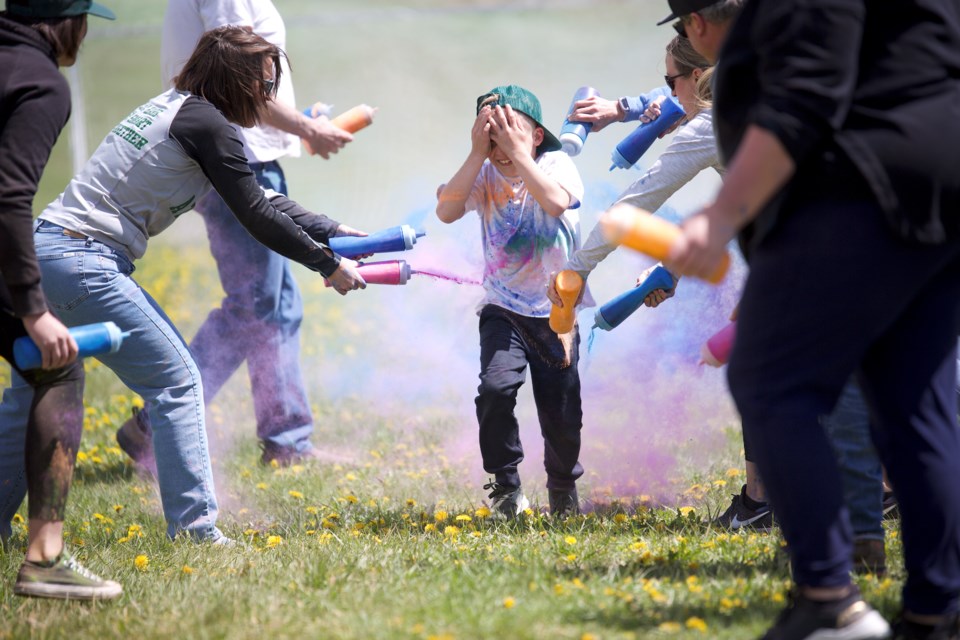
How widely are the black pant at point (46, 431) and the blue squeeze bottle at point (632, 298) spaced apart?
5.79ft

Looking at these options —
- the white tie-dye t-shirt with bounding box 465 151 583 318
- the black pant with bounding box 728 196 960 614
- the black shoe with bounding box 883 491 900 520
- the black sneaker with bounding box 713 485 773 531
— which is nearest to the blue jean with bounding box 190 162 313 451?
the white tie-dye t-shirt with bounding box 465 151 583 318

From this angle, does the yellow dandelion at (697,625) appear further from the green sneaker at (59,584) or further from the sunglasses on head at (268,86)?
the sunglasses on head at (268,86)

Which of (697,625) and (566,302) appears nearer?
(697,625)

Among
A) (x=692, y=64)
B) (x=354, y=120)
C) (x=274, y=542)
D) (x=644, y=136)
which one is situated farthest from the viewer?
(x=354, y=120)

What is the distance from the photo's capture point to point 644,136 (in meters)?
3.95

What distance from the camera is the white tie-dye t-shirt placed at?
384 centimetres

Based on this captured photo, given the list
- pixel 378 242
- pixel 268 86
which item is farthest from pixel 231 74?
pixel 378 242

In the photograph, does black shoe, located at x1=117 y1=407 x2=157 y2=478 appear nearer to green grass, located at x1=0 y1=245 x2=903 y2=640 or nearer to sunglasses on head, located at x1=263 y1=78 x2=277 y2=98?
green grass, located at x1=0 y1=245 x2=903 y2=640

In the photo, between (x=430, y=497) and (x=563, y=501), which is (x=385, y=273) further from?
(x=563, y=501)

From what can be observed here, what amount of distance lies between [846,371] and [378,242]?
206cm

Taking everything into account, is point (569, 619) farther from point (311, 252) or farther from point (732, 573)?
point (311, 252)

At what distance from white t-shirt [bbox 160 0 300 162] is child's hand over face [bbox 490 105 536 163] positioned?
3.75ft

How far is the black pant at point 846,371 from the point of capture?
2.07 m

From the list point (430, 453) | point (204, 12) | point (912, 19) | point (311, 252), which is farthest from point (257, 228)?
point (912, 19)
